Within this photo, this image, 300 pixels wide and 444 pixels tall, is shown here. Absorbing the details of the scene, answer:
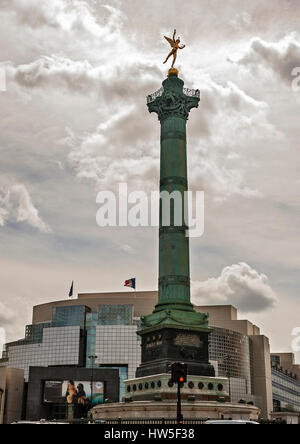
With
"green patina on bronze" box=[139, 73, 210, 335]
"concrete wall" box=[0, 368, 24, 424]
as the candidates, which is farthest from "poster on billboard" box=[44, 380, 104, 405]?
"green patina on bronze" box=[139, 73, 210, 335]

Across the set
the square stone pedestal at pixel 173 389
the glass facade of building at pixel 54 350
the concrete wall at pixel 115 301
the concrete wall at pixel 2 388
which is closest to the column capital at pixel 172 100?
the square stone pedestal at pixel 173 389

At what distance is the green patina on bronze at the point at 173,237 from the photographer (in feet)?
209

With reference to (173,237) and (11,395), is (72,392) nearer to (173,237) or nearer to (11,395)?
(11,395)

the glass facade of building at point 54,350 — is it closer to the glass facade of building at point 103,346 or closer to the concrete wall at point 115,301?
the glass facade of building at point 103,346

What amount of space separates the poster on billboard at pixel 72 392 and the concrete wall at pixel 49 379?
31.0 inches

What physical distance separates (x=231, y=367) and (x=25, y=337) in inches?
2291

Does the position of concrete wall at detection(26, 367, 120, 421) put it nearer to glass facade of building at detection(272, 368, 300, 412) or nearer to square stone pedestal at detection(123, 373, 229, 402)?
square stone pedestal at detection(123, 373, 229, 402)

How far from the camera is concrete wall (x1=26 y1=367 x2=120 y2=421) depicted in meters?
102

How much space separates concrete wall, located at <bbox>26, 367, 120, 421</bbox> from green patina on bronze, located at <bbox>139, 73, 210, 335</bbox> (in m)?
45.4

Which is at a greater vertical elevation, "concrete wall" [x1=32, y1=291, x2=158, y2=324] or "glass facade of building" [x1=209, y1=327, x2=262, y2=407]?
"concrete wall" [x1=32, y1=291, x2=158, y2=324]

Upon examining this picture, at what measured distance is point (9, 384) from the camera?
110375 millimetres

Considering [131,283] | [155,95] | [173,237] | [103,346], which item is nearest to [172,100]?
[155,95]
